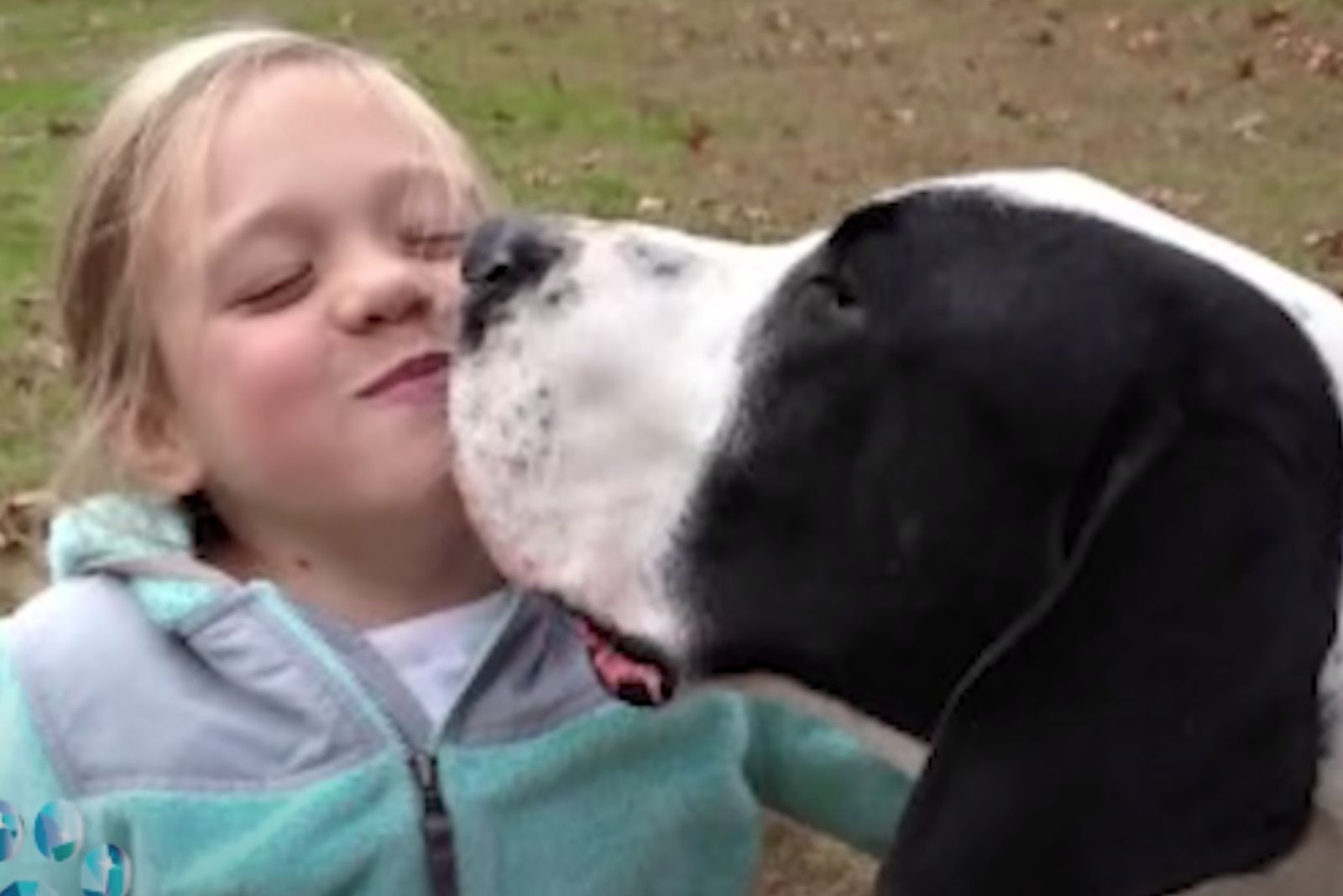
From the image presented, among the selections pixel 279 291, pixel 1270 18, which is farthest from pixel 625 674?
pixel 1270 18

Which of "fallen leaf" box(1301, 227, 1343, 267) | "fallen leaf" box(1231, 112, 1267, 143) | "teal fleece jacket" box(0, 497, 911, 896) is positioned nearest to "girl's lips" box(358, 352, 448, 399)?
"teal fleece jacket" box(0, 497, 911, 896)

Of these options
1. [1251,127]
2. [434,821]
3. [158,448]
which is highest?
[158,448]

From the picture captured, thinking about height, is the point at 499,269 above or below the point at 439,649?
above

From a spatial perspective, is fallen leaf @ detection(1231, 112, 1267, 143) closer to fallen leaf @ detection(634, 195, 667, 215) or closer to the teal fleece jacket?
fallen leaf @ detection(634, 195, 667, 215)

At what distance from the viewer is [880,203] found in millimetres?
2938

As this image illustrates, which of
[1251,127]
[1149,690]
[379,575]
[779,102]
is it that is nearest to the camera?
[1149,690]

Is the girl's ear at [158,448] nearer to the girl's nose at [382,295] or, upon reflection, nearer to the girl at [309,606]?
the girl at [309,606]

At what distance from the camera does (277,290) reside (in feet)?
10.4

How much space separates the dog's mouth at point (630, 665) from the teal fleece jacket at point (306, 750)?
0.26 ft

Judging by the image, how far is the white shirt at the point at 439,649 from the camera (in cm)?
318

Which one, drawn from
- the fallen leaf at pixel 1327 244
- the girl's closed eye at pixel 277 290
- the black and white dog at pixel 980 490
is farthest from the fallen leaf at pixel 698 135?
the black and white dog at pixel 980 490

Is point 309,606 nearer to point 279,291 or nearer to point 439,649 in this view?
point 439,649

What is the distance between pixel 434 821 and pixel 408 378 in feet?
1.32

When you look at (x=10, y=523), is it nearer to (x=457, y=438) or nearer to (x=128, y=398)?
(x=128, y=398)
